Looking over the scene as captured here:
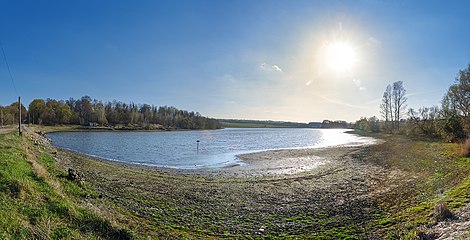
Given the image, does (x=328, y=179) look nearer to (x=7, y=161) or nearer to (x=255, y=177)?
(x=255, y=177)

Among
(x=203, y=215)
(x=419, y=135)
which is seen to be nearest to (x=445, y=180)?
(x=203, y=215)

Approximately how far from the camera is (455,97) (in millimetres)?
35188

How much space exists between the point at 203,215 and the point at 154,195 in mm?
3831

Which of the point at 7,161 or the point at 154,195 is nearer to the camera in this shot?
the point at 7,161

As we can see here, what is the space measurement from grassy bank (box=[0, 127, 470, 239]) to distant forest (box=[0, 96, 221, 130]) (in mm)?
93211

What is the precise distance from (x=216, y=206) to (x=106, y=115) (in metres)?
138

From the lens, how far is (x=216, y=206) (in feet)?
38.0

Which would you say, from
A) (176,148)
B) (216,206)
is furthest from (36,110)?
(216,206)

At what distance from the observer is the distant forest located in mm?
107625

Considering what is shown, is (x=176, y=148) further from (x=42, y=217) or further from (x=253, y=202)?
(x=42, y=217)

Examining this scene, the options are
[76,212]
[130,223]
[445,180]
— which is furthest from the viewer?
[445,180]

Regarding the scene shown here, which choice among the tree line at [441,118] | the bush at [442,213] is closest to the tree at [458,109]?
the tree line at [441,118]

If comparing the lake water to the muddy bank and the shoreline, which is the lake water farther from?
the muddy bank

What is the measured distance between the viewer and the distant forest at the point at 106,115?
107625mm
